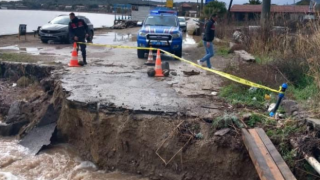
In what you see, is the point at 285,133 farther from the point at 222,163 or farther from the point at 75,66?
the point at 75,66

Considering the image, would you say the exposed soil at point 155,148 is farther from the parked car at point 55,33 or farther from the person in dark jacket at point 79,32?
the parked car at point 55,33

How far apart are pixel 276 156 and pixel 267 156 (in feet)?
0.43

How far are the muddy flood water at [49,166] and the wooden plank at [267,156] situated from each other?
2149 millimetres

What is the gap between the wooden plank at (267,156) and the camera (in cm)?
503

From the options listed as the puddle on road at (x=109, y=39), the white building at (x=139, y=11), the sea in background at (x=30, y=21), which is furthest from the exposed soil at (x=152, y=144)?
the white building at (x=139, y=11)

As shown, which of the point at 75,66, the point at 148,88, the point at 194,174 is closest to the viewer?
the point at 194,174

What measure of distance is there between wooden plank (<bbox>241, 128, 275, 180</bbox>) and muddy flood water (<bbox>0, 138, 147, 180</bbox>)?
2.02 m

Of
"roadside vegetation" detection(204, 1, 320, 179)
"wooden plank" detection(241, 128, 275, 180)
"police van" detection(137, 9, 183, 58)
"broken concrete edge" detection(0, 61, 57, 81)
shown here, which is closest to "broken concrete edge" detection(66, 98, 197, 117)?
"roadside vegetation" detection(204, 1, 320, 179)

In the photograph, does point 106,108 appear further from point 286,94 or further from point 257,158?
point 286,94

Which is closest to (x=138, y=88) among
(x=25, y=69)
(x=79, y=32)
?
(x=25, y=69)

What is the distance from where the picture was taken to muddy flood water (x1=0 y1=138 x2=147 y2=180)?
275 inches

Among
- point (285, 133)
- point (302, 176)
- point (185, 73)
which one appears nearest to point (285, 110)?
point (285, 133)

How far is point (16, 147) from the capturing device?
27.6 ft

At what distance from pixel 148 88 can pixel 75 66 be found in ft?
12.8
